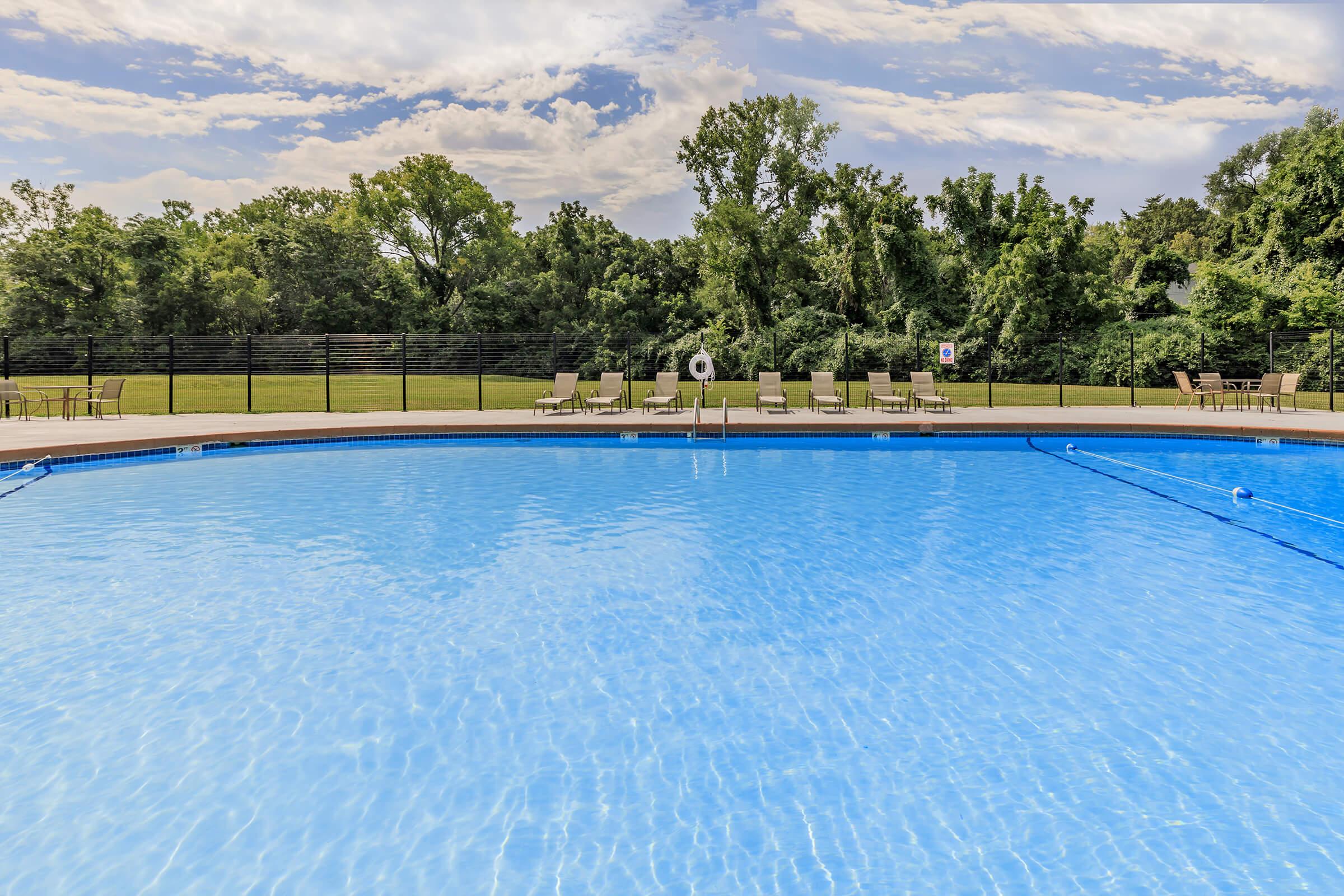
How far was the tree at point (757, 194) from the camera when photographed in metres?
32.0

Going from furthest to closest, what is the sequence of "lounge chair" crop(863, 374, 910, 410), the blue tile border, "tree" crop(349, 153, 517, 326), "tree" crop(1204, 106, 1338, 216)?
"tree" crop(349, 153, 517, 326) → "tree" crop(1204, 106, 1338, 216) → "lounge chair" crop(863, 374, 910, 410) → the blue tile border

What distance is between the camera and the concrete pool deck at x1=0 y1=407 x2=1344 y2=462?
12.1 metres

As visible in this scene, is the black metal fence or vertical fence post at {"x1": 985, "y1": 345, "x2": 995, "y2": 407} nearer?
vertical fence post at {"x1": 985, "y1": 345, "x2": 995, "y2": 407}

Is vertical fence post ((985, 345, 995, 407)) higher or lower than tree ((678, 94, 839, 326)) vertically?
lower

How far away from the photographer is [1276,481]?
9.69 metres

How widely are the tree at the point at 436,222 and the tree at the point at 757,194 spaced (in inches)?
547

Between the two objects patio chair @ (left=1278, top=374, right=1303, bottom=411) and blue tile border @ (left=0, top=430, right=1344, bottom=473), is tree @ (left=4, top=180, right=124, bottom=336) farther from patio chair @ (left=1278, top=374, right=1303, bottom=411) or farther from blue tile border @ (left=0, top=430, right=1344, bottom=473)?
patio chair @ (left=1278, top=374, right=1303, bottom=411)

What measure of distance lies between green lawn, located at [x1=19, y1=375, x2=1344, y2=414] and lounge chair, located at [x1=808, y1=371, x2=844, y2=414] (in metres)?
1.17

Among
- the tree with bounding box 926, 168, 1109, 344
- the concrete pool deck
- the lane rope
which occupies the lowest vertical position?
the lane rope

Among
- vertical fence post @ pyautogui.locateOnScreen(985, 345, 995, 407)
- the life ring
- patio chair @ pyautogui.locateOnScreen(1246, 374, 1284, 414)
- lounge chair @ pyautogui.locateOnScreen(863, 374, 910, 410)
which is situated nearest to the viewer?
patio chair @ pyautogui.locateOnScreen(1246, 374, 1284, 414)

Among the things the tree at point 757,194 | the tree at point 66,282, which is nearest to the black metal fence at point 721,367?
the tree at point 66,282

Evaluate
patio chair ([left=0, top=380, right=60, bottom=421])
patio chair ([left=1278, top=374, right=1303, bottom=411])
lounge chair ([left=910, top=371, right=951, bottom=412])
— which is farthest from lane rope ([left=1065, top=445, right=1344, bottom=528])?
patio chair ([left=0, top=380, right=60, bottom=421])

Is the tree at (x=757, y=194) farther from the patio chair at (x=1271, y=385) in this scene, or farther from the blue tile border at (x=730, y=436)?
the blue tile border at (x=730, y=436)

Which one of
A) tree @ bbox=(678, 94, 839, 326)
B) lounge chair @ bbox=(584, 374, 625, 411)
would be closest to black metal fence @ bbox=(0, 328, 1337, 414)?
lounge chair @ bbox=(584, 374, 625, 411)
